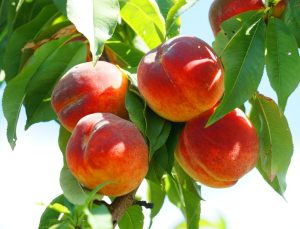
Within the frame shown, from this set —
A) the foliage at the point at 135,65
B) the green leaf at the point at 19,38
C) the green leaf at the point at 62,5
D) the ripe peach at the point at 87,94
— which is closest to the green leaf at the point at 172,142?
the foliage at the point at 135,65

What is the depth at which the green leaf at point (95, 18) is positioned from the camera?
138cm

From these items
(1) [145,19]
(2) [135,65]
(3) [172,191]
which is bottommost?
(3) [172,191]

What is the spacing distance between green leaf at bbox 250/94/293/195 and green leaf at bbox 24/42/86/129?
0.42 m

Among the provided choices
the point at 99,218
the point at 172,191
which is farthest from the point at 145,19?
the point at 99,218

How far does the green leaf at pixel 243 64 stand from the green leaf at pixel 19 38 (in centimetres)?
56

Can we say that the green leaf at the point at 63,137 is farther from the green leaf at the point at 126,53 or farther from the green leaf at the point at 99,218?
the green leaf at the point at 99,218

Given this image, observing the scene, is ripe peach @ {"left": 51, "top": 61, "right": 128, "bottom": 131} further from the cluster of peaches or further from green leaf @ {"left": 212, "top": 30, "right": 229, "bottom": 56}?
Result: green leaf @ {"left": 212, "top": 30, "right": 229, "bottom": 56}

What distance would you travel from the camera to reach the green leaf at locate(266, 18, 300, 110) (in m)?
1.42

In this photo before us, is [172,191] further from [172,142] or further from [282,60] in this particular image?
[282,60]

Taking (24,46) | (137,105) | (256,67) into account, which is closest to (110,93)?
(137,105)

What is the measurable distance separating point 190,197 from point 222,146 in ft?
0.71

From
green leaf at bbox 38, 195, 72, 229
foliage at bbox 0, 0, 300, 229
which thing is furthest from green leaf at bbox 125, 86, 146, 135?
green leaf at bbox 38, 195, 72, 229

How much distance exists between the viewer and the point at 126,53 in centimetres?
176

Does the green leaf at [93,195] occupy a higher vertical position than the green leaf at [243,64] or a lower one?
lower
